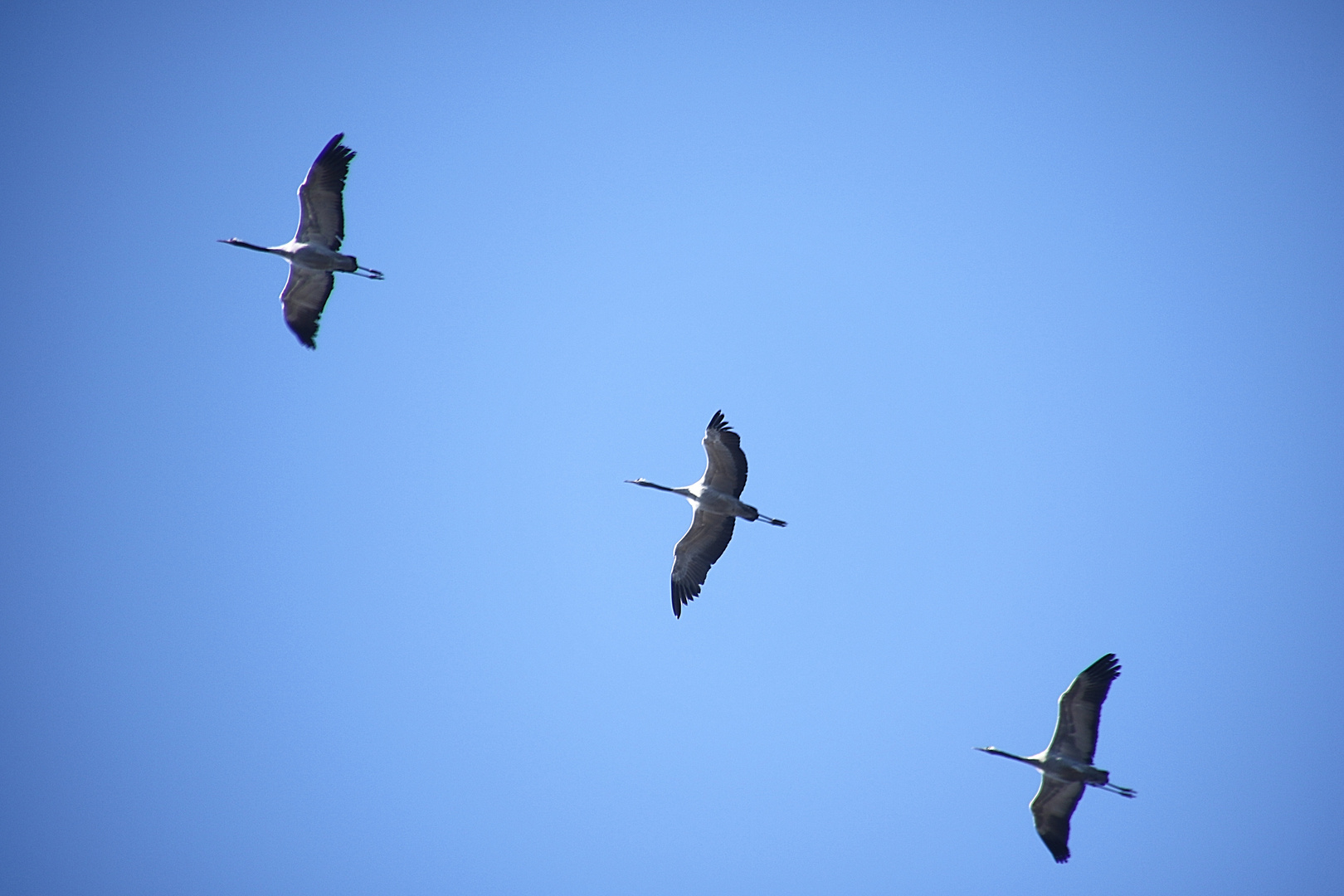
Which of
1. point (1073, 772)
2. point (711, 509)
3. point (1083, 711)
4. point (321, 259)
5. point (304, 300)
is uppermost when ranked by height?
point (321, 259)

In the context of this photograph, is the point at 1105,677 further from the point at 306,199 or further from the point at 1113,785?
the point at 306,199

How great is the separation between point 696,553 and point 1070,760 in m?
8.84

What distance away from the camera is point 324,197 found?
23828mm

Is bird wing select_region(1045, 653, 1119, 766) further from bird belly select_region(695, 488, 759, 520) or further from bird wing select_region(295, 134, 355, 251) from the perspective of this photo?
bird wing select_region(295, 134, 355, 251)

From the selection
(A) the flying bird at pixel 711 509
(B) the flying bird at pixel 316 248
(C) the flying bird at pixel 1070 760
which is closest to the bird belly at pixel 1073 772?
(C) the flying bird at pixel 1070 760

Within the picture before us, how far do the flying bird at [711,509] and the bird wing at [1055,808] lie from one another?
773 cm

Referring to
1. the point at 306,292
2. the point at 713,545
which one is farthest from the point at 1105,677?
the point at 306,292

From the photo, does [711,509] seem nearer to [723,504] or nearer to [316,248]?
[723,504]

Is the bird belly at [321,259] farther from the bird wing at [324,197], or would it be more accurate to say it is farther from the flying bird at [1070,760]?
the flying bird at [1070,760]

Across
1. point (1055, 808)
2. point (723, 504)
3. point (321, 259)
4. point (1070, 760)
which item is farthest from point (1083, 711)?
point (321, 259)

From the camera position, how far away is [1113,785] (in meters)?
21.9

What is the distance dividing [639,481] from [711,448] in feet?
8.76

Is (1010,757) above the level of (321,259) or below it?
below

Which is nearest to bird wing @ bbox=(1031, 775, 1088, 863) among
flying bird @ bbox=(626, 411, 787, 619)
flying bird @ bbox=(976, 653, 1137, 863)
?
flying bird @ bbox=(976, 653, 1137, 863)
